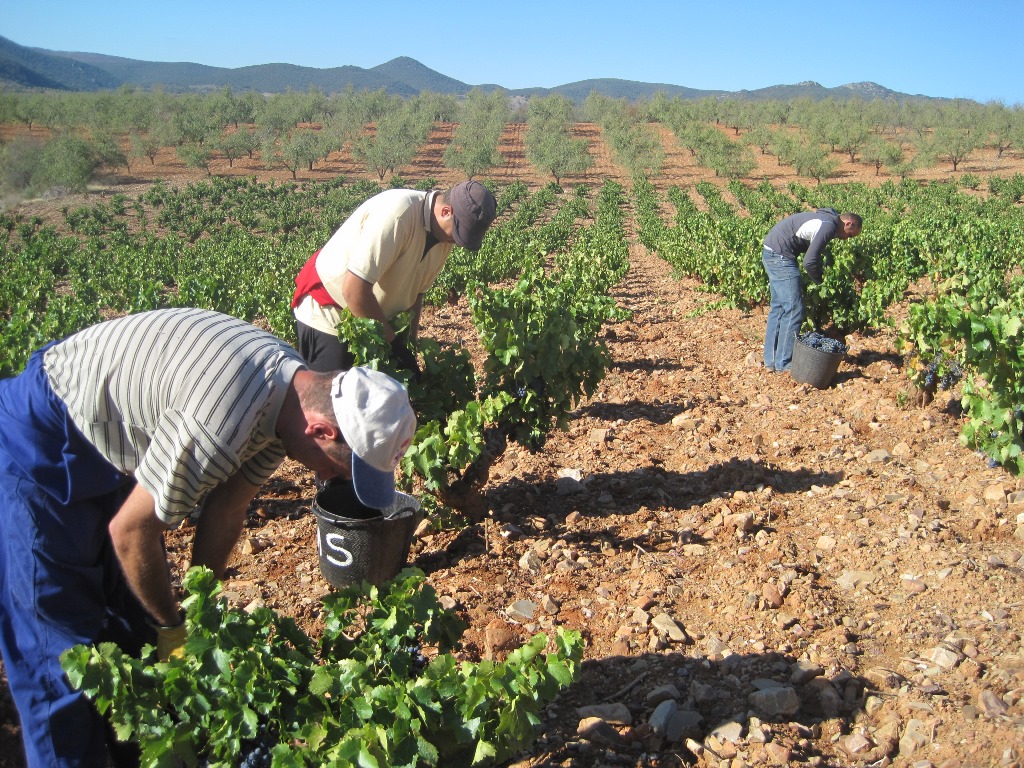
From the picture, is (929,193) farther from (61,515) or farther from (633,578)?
(61,515)

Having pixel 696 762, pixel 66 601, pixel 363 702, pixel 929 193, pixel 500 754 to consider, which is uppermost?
pixel 929 193

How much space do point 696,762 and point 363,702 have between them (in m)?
1.23

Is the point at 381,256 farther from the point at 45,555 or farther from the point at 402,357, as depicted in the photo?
the point at 45,555

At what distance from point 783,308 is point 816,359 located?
0.66 metres

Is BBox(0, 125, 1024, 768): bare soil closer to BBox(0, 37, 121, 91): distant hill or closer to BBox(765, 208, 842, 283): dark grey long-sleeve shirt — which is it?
BBox(765, 208, 842, 283): dark grey long-sleeve shirt

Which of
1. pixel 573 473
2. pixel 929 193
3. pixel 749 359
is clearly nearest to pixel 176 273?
pixel 749 359

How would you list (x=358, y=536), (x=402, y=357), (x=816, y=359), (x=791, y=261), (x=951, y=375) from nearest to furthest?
(x=358, y=536)
(x=402, y=357)
(x=951, y=375)
(x=816, y=359)
(x=791, y=261)

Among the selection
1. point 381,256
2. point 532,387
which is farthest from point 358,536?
point 532,387

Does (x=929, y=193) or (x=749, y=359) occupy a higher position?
(x=929, y=193)

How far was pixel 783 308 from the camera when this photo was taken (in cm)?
744

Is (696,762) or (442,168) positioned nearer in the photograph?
(696,762)

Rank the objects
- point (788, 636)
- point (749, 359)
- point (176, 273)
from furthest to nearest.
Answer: point (176, 273) < point (749, 359) < point (788, 636)

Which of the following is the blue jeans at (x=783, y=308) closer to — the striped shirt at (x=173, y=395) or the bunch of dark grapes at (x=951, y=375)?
the bunch of dark grapes at (x=951, y=375)

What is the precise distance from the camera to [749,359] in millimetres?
8070
